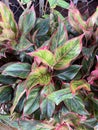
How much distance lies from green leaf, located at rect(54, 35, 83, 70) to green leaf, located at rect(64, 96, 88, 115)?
0.11 m

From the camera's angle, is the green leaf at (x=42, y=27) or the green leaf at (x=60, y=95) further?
the green leaf at (x=42, y=27)

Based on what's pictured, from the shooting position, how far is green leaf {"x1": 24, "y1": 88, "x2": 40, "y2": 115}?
2.62 ft

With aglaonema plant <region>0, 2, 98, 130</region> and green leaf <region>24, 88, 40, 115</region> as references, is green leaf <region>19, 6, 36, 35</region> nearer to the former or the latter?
aglaonema plant <region>0, 2, 98, 130</region>

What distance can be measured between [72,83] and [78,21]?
0.60 ft

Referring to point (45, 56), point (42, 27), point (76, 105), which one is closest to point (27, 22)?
point (42, 27)

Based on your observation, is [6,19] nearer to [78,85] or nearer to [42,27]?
[42,27]

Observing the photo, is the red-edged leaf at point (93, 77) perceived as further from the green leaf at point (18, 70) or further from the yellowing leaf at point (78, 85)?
the green leaf at point (18, 70)

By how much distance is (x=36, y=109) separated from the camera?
2.71 feet

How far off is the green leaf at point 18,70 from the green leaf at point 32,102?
6 cm

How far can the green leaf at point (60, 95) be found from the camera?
0.75 m

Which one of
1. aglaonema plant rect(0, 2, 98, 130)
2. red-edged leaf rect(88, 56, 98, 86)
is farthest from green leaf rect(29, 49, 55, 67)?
red-edged leaf rect(88, 56, 98, 86)

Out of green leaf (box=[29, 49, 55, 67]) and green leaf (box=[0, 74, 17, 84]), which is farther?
green leaf (box=[0, 74, 17, 84])

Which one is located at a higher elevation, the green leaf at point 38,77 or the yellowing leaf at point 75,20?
the yellowing leaf at point 75,20

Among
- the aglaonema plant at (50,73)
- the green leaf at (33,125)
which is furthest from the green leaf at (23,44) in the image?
the green leaf at (33,125)
